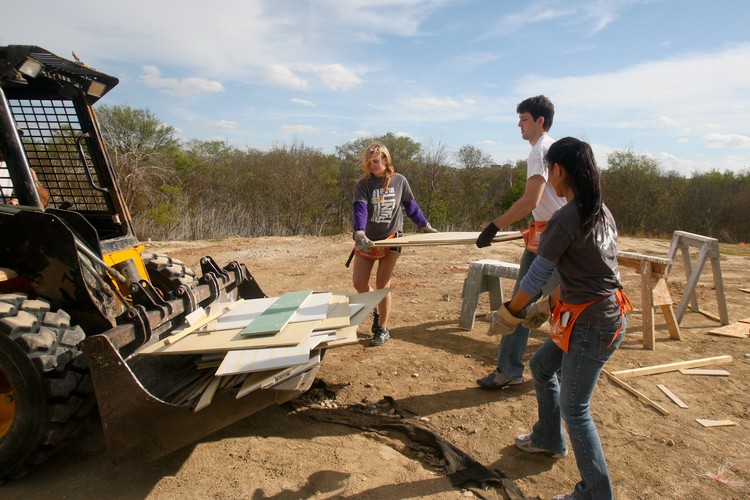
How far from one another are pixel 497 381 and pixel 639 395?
3.76 ft

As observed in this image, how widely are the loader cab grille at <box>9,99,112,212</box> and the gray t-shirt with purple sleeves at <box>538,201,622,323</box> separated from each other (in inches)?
146

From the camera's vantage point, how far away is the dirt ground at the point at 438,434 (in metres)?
2.66

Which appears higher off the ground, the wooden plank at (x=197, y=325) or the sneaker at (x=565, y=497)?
the wooden plank at (x=197, y=325)

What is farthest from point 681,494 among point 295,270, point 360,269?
point 295,270

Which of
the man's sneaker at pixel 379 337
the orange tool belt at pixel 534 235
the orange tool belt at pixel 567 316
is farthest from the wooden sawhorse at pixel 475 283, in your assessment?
the orange tool belt at pixel 567 316

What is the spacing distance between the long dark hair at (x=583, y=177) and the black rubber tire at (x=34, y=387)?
2.85 m

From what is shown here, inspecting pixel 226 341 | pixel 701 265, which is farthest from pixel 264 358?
pixel 701 265

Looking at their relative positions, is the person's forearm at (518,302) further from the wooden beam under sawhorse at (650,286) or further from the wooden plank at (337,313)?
the wooden beam under sawhorse at (650,286)

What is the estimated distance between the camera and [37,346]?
2580mm

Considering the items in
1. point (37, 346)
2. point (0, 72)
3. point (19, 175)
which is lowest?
point (37, 346)

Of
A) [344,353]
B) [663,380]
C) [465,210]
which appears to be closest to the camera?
[663,380]

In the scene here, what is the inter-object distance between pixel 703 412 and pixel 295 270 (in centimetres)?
689

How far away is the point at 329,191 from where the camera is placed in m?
21.9

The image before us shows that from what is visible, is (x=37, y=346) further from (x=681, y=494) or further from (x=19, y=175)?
(x=681, y=494)
